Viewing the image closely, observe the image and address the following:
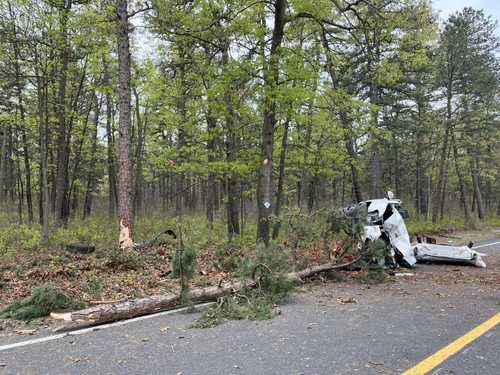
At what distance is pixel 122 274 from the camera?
26.0 feet

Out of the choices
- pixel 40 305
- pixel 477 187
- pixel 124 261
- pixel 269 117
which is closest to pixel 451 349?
pixel 40 305

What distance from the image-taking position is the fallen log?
5129mm

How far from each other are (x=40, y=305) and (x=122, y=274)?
2.39m

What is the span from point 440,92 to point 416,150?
13.7 feet

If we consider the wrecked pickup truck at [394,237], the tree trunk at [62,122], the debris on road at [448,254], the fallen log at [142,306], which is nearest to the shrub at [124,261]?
the fallen log at [142,306]

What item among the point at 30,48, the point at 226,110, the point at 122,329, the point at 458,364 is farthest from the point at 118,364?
the point at 30,48

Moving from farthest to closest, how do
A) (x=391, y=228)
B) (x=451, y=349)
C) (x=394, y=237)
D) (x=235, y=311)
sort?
(x=394, y=237) < (x=391, y=228) < (x=235, y=311) < (x=451, y=349)

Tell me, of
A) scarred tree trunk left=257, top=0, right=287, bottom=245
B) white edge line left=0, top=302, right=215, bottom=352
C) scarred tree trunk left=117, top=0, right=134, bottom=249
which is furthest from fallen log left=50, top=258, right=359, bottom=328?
scarred tree trunk left=117, top=0, right=134, bottom=249

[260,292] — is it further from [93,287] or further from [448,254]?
[448,254]

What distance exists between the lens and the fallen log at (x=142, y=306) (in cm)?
513

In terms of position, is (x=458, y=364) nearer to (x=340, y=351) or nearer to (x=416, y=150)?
(x=340, y=351)

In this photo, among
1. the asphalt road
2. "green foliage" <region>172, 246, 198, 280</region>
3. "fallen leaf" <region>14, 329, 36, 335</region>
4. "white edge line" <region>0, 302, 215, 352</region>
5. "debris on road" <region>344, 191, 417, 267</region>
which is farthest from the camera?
"debris on road" <region>344, 191, 417, 267</region>

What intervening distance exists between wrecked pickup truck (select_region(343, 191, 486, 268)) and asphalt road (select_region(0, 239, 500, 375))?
2.53 meters

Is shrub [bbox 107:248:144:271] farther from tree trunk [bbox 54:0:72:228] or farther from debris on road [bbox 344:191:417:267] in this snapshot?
tree trunk [bbox 54:0:72:228]
